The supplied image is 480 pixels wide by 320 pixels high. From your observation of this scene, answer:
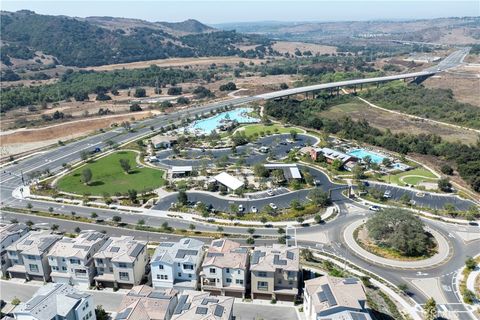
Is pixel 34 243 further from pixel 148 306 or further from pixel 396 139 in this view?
pixel 396 139

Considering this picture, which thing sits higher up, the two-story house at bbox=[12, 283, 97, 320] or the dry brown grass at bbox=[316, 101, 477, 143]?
the two-story house at bbox=[12, 283, 97, 320]

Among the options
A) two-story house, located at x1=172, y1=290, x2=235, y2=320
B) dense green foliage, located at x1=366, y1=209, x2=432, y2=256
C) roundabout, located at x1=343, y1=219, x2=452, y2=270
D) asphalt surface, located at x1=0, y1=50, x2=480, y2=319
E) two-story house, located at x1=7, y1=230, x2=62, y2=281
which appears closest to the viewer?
two-story house, located at x1=172, y1=290, x2=235, y2=320

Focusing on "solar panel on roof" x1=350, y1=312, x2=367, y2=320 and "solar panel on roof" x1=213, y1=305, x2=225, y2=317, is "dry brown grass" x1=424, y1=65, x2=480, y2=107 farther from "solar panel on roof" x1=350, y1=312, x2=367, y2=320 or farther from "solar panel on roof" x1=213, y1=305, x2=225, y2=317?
"solar panel on roof" x1=213, y1=305, x2=225, y2=317

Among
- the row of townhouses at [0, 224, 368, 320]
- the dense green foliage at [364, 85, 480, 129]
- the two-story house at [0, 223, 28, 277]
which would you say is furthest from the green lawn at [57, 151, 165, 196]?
the dense green foliage at [364, 85, 480, 129]

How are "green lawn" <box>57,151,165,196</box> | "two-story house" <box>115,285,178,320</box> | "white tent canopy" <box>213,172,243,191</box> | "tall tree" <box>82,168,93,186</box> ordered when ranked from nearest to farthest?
"two-story house" <box>115,285,178,320</box>, "white tent canopy" <box>213,172,243,191</box>, "green lawn" <box>57,151,165,196</box>, "tall tree" <box>82,168,93,186</box>

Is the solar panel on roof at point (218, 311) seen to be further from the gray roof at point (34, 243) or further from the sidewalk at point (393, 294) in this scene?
the gray roof at point (34, 243)

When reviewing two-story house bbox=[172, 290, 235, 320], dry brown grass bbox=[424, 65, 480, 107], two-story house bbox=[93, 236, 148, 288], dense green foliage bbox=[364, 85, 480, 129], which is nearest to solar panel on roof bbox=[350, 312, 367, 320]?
two-story house bbox=[172, 290, 235, 320]

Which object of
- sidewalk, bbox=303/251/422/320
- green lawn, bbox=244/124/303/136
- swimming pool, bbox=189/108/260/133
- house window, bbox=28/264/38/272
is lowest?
sidewalk, bbox=303/251/422/320

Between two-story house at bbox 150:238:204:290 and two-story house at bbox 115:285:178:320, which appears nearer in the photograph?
two-story house at bbox 115:285:178:320
